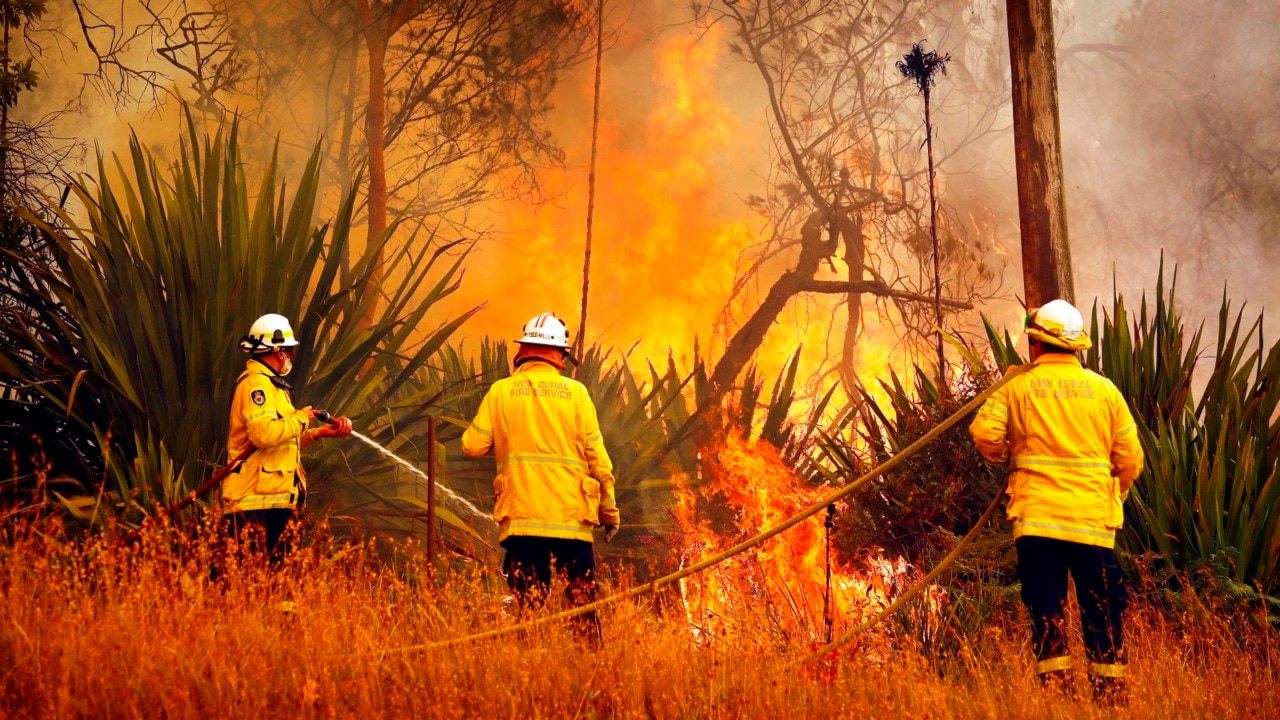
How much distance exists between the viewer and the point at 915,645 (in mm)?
5527

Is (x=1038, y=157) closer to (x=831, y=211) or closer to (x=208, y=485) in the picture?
(x=208, y=485)

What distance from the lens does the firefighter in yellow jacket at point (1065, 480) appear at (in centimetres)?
479

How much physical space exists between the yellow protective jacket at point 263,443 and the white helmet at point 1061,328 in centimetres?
312

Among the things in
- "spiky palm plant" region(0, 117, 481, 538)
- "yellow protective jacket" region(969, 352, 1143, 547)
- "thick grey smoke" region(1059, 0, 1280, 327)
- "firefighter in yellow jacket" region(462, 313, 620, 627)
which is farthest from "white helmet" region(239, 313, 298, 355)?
"thick grey smoke" region(1059, 0, 1280, 327)

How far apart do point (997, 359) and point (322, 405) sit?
3737mm

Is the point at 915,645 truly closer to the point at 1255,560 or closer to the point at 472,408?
the point at 1255,560

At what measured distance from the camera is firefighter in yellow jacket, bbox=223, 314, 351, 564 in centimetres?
546

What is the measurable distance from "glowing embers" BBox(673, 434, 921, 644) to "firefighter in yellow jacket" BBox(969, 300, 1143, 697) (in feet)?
3.56

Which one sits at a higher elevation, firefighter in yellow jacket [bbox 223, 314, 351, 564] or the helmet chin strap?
the helmet chin strap

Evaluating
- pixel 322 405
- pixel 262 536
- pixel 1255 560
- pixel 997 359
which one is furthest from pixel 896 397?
pixel 262 536

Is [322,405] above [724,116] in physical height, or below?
below

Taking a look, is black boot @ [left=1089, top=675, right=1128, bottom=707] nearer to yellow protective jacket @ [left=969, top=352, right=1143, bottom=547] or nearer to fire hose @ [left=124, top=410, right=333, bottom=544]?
yellow protective jacket @ [left=969, top=352, right=1143, bottom=547]

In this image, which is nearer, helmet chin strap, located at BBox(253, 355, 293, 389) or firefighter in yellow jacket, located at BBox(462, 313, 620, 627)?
firefighter in yellow jacket, located at BBox(462, 313, 620, 627)

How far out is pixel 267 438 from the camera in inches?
213
